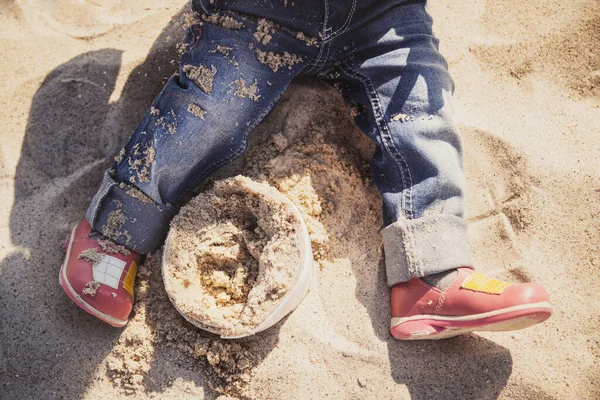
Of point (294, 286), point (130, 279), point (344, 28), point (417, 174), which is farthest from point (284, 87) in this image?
point (130, 279)

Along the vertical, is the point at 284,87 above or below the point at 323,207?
above

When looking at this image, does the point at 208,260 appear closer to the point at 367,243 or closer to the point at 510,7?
the point at 367,243

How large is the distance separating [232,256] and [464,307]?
66 cm

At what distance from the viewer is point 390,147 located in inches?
52.1

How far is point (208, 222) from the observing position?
4.43 feet

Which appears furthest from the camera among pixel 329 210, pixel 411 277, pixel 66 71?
pixel 66 71

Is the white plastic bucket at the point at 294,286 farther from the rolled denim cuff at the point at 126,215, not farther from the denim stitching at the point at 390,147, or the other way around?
the denim stitching at the point at 390,147

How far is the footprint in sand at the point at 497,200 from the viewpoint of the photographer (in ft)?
4.67

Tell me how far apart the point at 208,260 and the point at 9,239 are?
66 cm

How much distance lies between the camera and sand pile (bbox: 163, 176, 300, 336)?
48.7 inches

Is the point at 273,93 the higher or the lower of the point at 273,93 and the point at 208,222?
the higher

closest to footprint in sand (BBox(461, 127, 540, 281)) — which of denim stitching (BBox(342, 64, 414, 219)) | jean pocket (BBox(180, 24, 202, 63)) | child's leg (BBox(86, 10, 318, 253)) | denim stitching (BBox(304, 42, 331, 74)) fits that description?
denim stitching (BBox(342, 64, 414, 219))

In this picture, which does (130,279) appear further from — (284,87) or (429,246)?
(429,246)

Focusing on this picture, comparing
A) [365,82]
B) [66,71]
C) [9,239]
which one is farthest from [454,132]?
[9,239]
